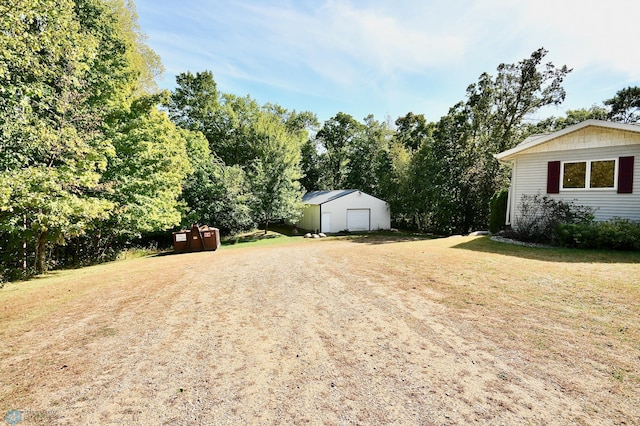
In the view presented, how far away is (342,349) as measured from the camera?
→ 3.38 meters

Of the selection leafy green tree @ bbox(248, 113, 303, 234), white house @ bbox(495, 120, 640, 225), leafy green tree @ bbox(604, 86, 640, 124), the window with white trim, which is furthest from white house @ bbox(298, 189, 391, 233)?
leafy green tree @ bbox(604, 86, 640, 124)

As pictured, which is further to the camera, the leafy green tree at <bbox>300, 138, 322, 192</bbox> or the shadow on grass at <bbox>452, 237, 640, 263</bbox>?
the leafy green tree at <bbox>300, 138, 322, 192</bbox>

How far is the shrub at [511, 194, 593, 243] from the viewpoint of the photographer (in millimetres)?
10094

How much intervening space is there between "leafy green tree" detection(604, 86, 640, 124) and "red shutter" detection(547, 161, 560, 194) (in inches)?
845

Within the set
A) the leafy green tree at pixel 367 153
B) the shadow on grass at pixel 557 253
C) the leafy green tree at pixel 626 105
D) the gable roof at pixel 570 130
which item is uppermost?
the leafy green tree at pixel 626 105

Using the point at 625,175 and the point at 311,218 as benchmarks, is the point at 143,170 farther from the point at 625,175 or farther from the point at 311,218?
the point at 625,175

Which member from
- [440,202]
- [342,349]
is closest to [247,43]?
[342,349]

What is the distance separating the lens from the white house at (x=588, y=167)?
9.59m

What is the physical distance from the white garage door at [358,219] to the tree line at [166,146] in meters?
2.49

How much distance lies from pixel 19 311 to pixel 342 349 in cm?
593

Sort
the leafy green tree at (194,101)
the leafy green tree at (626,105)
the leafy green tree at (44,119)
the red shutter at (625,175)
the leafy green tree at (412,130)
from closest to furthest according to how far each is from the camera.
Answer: the leafy green tree at (44,119)
the red shutter at (625,175)
the leafy green tree at (626,105)
the leafy green tree at (194,101)
the leafy green tree at (412,130)

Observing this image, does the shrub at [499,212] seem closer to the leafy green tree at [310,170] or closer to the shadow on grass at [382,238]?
the shadow on grass at [382,238]

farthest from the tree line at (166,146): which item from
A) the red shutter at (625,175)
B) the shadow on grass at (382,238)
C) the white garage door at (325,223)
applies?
the red shutter at (625,175)

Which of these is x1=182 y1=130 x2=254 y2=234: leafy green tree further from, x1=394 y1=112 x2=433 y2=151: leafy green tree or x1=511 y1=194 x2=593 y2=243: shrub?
x1=394 y1=112 x2=433 y2=151: leafy green tree
